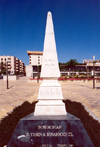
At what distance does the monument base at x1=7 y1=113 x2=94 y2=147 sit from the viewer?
3062 mm

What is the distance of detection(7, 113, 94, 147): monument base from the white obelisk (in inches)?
23.3

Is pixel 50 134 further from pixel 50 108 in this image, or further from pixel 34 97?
pixel 34 97

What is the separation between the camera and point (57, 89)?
13.3 feet

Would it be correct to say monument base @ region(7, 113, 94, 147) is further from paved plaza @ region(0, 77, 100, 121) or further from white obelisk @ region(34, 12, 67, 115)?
paved plaza @ region(0, 77, 100, 121)

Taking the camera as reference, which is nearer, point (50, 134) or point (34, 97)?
point (50, 134)

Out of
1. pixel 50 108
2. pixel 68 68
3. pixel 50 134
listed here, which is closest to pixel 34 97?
pixel 50 108

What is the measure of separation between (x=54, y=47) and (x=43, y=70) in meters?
1.03

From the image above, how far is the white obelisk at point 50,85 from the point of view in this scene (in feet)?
12.9

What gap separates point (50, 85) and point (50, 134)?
1.63m

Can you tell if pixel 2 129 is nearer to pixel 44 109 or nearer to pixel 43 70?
pixel 44 109

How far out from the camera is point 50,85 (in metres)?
4.05

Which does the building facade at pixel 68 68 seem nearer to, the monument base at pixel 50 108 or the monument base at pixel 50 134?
the monument base at pixel 50 108

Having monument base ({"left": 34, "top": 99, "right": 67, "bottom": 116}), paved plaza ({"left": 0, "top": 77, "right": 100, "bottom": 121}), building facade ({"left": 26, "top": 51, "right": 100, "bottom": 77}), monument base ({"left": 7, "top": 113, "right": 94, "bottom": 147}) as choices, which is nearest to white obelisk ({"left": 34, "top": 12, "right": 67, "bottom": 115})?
monument base ({"left": 34, "top": 99, "right": 67, "bottom": 116})

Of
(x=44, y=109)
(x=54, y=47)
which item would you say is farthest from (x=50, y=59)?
(x=44, y=109)
